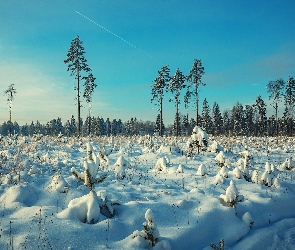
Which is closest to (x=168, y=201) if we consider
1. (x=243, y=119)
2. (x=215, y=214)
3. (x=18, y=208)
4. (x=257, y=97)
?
(x=215, y=214)

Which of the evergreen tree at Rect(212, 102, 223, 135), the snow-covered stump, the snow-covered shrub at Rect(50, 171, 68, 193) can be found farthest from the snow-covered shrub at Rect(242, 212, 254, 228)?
the evergreen tree at Rect(212, 102, 223, 135)

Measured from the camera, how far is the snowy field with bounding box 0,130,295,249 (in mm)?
3660

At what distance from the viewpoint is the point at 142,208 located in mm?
4707

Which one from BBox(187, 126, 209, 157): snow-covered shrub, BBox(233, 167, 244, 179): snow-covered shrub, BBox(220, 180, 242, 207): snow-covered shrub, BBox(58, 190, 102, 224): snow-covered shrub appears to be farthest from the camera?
BBox(187, 126, 209, 157): snow-covered shrub

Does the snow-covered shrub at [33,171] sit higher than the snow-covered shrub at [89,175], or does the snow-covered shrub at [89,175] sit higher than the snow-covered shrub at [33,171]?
the snow-covered shrub at [89,175]

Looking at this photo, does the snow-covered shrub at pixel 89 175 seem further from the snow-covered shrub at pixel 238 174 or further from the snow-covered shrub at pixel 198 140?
the snow-covered shrub at pixel 198 140

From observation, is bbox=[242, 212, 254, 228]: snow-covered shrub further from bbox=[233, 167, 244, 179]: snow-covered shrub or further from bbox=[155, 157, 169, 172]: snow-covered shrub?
bbox=[155, 157, 169, 172]: snow-covered shrub

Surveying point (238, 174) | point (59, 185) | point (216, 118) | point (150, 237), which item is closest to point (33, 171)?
point (59, 185)

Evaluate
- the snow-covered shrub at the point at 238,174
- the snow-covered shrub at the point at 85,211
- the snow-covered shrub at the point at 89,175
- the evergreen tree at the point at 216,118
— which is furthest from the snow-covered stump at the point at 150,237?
the evergreen tree at the point at 216,118

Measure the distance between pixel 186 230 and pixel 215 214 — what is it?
0.89 meters

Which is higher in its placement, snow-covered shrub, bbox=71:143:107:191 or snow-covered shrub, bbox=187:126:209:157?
snow-covered shrub, bbox=187:126:209:157

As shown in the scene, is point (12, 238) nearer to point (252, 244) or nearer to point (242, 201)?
point (252, 244)

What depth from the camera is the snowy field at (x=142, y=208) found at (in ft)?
12.0

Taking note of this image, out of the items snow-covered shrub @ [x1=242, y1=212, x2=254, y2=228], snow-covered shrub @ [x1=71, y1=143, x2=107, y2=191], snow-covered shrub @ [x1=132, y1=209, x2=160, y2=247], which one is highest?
snow-covered shrub @ [x1=71, y1=143, x2=107, y2=191]
